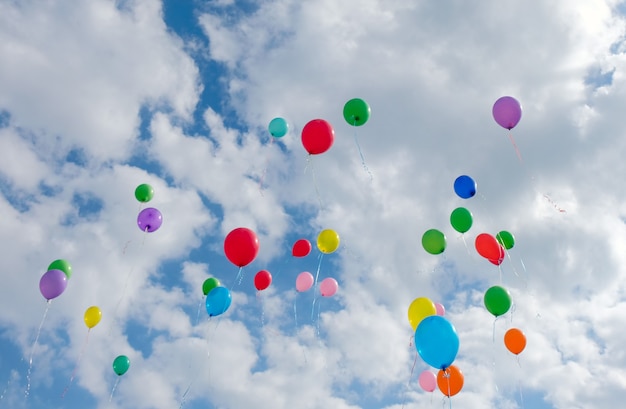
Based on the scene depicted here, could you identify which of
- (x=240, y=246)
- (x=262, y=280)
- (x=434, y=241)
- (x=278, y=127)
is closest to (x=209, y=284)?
(x=262, y=280)

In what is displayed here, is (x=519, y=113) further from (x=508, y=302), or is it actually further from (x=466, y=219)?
(x=508, y=302)

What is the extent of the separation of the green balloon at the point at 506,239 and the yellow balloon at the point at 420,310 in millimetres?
3114

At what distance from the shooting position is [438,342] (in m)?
7.09

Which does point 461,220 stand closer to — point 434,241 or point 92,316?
point 434,241

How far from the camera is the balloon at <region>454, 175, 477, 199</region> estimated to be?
10.9 meters

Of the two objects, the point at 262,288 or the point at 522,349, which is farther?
the point at 262,288

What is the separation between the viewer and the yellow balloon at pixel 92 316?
38.8 ft

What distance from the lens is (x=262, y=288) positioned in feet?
39.6

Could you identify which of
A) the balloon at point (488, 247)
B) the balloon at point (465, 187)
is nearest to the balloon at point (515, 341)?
the balloon at point (488, 247)

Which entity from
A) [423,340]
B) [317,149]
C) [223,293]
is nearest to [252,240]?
[223,293]

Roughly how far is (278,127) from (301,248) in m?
3.20

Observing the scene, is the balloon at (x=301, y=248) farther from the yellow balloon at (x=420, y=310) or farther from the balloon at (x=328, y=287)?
the yellow balloon at (x=420, y=310)

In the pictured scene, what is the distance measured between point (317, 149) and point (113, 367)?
8.11 metres

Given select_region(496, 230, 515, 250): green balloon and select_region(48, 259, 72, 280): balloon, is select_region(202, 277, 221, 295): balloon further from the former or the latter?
select_region(496, 230, 515, 250): green balloon
